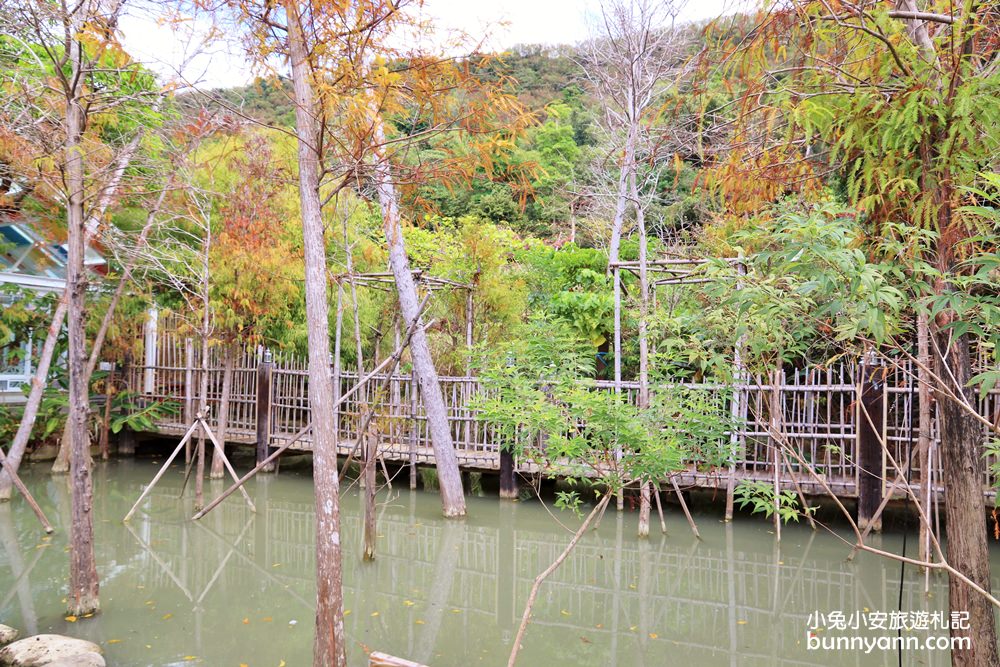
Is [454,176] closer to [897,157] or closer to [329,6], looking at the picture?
[329,6]

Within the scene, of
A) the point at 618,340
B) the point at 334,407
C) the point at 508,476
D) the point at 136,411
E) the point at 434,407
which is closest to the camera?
the point at 334,407

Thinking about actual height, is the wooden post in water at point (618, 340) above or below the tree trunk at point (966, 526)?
above

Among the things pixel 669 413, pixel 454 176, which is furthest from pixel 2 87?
pixel 669 413

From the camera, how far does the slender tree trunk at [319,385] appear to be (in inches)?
142

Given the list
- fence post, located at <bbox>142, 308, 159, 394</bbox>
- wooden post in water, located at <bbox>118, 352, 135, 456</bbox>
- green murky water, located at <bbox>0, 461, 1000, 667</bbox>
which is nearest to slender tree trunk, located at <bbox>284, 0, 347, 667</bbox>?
green murky water, located at <bbox>0, 461, 1000, 667</bbox>

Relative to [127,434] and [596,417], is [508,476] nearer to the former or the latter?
[596,417]

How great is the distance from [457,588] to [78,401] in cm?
307

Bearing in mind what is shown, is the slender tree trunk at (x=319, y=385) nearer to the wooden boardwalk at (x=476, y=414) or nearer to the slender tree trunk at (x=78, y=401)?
the slender tree trunk at (x=78, y=401)

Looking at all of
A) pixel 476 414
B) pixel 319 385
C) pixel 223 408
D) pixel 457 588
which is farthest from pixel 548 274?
pixel 319 385

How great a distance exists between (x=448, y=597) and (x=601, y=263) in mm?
8748

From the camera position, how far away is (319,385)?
12.3ft

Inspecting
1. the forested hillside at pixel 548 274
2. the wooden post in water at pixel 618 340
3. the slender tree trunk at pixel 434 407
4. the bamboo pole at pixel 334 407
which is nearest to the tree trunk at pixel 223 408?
the forested hillside at pixel 548 274

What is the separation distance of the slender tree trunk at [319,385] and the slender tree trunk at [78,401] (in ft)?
6.38

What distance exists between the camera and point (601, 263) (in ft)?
44.3
